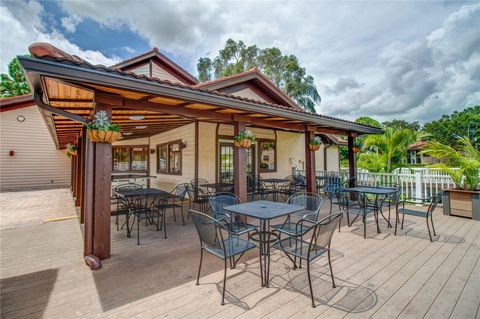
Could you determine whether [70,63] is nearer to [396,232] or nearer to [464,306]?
[464,306]

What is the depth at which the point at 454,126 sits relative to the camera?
34.5 m

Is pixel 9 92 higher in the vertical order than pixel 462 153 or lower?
higher

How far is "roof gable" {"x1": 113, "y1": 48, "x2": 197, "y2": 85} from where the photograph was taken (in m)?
10.6

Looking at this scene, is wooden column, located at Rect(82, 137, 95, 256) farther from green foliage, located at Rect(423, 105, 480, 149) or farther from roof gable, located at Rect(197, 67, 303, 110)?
green foliage, located at Rect(423, 105, 480, 149)

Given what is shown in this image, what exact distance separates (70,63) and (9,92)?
85.0 feet

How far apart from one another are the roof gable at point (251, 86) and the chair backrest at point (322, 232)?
6.21 meters

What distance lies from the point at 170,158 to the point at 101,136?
612cm

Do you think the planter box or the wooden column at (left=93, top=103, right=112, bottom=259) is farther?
A: the planter box

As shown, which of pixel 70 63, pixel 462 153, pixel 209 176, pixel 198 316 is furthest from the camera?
pixel 209 176

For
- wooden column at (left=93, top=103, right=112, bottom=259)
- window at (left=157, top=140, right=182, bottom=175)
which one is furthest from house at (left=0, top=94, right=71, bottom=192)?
wooden column at (left=93, top=103, right=112, bottom=259)

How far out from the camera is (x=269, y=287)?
2438 mm

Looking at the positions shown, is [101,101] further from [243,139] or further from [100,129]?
[243,139]

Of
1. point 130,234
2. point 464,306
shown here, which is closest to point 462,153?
point 464,306

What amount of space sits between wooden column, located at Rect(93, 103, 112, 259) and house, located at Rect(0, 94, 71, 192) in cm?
1158
